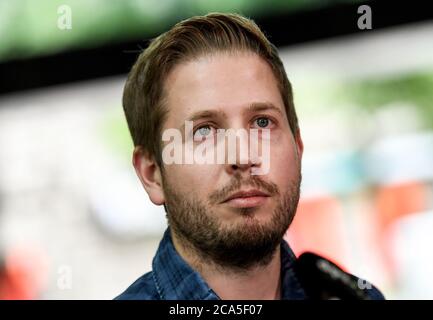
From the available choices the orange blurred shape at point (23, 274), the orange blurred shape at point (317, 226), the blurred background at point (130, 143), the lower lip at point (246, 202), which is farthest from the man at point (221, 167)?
the orange blurred shape at point (317, 226)

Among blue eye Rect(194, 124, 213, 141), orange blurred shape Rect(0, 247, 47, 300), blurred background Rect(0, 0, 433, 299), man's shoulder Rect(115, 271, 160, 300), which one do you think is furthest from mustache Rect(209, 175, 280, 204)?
orange blurred shape Rect(0, 247, 47, 300)

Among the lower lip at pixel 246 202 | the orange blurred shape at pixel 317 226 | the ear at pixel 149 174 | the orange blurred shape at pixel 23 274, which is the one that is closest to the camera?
the lower lip at pixel 246 202

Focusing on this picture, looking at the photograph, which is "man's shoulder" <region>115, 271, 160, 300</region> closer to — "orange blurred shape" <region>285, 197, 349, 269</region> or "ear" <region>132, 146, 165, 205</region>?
"ear" <region>132, 146, 165, 205</region>

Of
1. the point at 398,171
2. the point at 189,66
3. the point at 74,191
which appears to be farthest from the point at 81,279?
the point at 398,171

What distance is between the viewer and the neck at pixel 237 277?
172 cm

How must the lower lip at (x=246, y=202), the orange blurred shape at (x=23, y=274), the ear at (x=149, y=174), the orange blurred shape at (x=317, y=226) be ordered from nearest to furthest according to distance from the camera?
the lower lip at (x=246, y=202) < the ear at (x=149, y=174) < the orange blurred shape at (x=23, y=274) < the orange blurred shape at (x=317, y=226)

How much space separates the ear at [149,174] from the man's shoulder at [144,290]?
19 cm

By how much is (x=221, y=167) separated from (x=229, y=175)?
1.1 inches

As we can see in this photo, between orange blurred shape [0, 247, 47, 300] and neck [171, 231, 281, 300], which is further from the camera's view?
orange blurred shape [0, 247, 47, 300]

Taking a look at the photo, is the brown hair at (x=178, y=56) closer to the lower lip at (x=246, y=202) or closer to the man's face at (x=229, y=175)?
the man's face at (x=229, y=175)

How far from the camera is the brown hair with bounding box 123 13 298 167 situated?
1.71 metres

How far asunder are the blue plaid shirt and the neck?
0.02 m
